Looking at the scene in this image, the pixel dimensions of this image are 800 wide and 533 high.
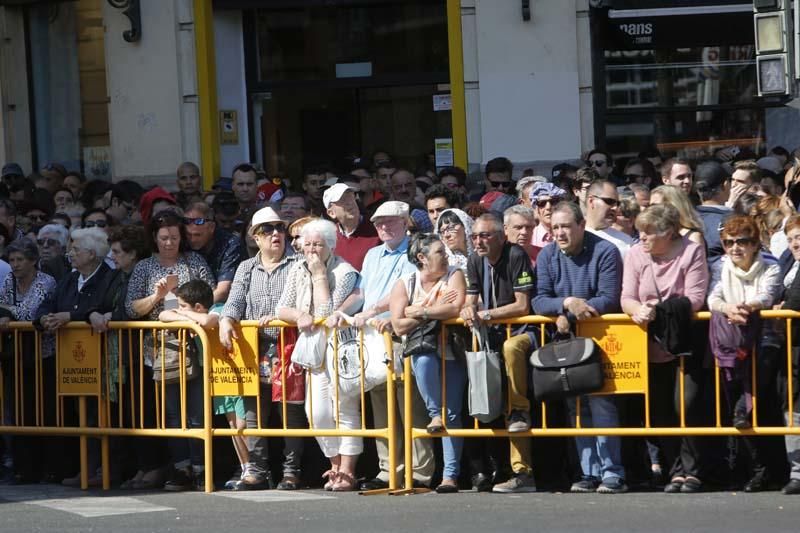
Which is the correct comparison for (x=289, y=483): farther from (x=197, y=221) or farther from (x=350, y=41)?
(x=350, y=41)

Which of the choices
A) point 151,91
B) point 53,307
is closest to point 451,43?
point 151,91

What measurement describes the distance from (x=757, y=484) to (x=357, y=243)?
10.9 ft

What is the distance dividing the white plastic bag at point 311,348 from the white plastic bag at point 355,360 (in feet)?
0.21

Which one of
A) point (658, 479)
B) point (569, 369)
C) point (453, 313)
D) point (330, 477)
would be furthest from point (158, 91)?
point (658, 479)

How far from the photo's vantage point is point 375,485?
34.2ft

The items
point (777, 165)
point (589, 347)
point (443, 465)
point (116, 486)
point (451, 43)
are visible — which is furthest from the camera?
point (451, 43)

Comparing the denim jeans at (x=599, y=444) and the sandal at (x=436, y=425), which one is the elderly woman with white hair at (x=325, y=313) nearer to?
the sandal at (x=436, y=425)

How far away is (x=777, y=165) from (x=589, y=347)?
559cm

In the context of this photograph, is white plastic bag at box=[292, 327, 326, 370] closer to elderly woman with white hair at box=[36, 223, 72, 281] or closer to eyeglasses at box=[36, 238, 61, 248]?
elderly woman with white hair at box=[36, 223, 72, 281]

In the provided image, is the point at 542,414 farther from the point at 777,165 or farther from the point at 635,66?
the point at 635,66

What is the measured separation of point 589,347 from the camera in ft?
32.1

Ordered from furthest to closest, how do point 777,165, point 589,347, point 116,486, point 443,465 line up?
point 777,165, point 116,486, point 443,465, point 589,347

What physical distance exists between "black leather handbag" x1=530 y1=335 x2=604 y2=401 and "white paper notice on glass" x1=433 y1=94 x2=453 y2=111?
741cm

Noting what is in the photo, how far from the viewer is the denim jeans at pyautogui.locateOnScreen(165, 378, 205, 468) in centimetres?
1087
